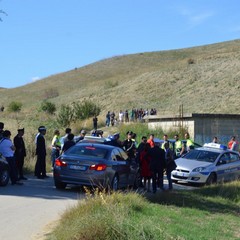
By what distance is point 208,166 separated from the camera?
19.5 meters

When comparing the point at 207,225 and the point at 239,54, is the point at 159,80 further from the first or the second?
the point at 207,225

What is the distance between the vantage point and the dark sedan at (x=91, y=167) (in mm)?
14820

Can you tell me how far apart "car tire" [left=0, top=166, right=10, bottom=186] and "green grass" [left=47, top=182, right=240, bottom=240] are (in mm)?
4158

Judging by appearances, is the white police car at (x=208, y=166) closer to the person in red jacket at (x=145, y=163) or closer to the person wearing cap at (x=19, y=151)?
the person in red jacket at (x=145, y=163)

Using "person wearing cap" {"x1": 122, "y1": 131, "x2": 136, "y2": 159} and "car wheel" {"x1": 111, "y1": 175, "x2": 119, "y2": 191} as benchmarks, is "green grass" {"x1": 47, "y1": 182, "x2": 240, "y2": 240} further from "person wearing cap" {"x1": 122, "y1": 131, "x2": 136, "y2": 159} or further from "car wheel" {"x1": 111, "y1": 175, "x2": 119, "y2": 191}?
"person wearing cap" {"x1": 122, "y1": 131, "x2": 136, "y2": 159}

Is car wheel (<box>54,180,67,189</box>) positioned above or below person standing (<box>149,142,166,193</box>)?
below

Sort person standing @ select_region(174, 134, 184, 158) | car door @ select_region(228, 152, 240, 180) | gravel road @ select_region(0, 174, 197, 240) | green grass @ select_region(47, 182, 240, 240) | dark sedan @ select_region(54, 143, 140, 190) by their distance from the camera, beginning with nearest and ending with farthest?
green grass @ select_region(47, 182, 240, 240), gravel road @ select_region(0, 174, 197, 240), dark sedan @ select_region(54, 143, 140, 190), car door @ select_region(228, 152, 240, 180), person standing @ select_region(174, 134, 184, 158)

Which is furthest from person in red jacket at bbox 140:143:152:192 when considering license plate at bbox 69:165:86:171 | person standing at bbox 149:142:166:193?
license plate at bbox 69:165:86:171

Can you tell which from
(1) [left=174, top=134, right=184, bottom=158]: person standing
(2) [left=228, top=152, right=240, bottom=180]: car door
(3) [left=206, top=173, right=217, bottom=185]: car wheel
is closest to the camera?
(3) [left=206, top=173, right=217, bottom=185]: car wheel

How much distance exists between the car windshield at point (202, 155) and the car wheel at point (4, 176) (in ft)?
25.9

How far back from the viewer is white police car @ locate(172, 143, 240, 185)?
19328 millimetres

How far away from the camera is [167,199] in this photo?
1391 centimetres

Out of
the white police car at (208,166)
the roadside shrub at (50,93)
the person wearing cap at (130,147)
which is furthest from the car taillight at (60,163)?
the roadside shrub at (50,93)

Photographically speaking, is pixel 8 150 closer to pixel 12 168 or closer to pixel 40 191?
pixel 12 168
